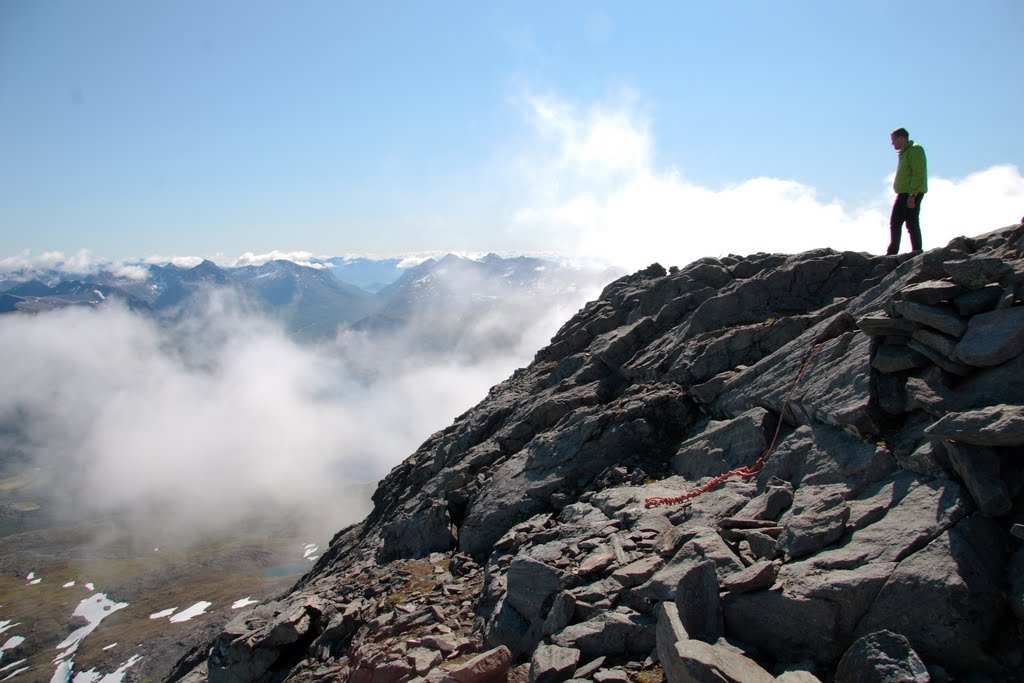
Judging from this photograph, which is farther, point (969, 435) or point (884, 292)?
point (884, 292)

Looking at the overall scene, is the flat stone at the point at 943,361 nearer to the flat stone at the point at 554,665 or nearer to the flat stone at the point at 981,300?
the flat stone at the point at 981,300

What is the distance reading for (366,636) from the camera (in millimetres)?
25328

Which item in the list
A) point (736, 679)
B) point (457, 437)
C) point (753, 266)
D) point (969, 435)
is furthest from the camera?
point (457, 437)

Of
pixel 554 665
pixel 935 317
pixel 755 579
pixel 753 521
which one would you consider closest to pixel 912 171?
pixel 935 317

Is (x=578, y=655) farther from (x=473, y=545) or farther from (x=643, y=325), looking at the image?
(x=643, y=325)

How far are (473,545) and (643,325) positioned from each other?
63.1 ft

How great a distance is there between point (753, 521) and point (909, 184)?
72.5 ft

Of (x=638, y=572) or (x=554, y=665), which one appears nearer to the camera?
(x=554, y=665)

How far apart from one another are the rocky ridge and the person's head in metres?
5.86

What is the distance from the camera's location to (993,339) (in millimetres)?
16188

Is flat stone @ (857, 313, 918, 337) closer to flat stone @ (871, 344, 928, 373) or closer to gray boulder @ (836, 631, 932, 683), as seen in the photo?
flat stone @ (871, 344, 928, 373)

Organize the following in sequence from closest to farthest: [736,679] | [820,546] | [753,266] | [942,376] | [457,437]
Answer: [736,679] → [820,546] → [942,376] → [753,266] → [457,437]

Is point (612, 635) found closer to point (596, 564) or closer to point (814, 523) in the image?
point (596, 564)

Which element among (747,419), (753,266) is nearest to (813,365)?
(747,419)
